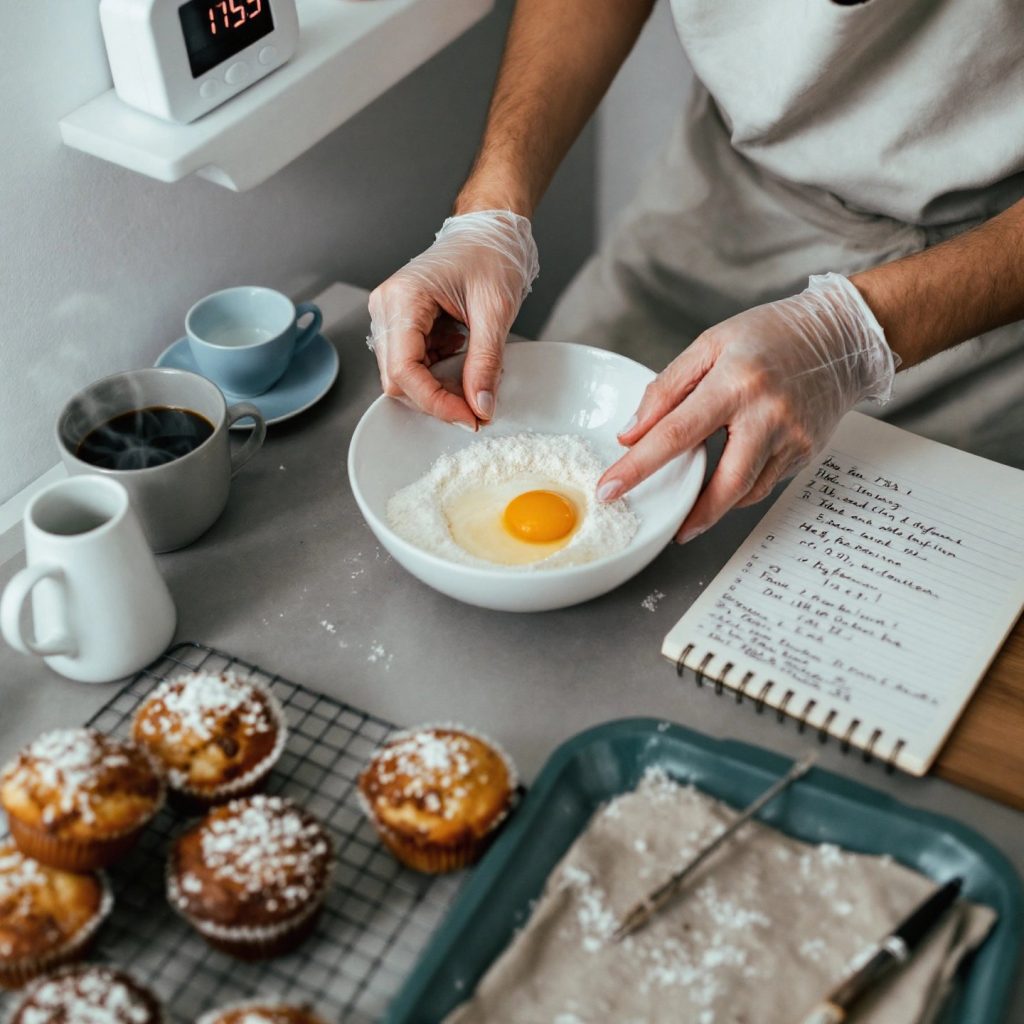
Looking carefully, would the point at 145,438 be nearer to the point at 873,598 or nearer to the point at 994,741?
the point at 873,598

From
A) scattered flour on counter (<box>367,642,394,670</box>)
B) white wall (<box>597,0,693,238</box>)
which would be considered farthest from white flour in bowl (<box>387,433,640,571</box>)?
white wall (<box>597,0,693,238</box>)

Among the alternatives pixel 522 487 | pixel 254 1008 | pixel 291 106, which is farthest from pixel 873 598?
pixel 291 106

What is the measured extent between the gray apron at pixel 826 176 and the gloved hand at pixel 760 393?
1.00 ft

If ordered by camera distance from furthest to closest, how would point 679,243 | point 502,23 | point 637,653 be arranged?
point 502,23 → point 679,243 → point 637,653

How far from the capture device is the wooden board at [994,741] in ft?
3.79

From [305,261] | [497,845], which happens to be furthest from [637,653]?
[305,261]

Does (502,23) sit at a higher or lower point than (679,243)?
higher

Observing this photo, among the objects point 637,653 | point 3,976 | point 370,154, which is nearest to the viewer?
point 3,976

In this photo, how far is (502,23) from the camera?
236 centimetres

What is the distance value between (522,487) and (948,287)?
0.61 meters

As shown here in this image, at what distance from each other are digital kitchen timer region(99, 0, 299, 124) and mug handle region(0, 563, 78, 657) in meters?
0.66

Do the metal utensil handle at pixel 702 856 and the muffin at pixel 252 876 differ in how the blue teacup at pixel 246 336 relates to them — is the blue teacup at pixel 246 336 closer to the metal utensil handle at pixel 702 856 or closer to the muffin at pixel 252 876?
the muffin at pixel 252 876

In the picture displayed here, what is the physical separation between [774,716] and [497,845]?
1.20 ft

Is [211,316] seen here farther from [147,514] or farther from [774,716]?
[774,716]
